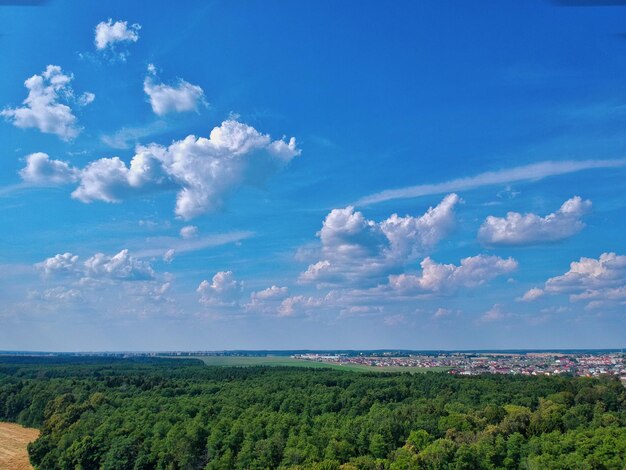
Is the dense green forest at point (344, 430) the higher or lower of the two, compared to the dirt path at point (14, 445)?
higher

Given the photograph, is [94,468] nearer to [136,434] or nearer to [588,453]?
[136,434]

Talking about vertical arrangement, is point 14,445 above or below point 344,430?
below

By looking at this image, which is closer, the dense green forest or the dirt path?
the dense green forest

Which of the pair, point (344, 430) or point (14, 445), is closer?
point (344, 430)

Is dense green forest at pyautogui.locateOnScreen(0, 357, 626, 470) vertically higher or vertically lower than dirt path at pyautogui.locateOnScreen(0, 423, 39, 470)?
higher

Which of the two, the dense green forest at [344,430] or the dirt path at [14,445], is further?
the dirt path at [14,445]
